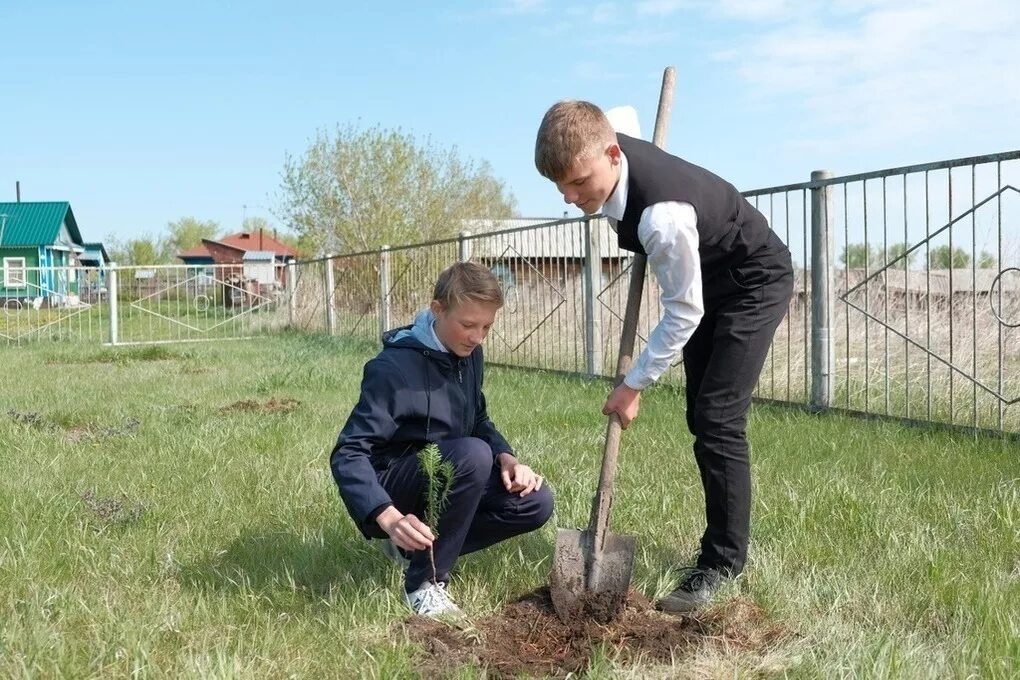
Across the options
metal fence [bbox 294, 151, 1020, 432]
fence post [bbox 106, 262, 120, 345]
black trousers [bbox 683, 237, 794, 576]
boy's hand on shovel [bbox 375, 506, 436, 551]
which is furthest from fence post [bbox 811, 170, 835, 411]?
fence post [bbox 106, 262, 120, 345]

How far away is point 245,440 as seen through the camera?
5684mm

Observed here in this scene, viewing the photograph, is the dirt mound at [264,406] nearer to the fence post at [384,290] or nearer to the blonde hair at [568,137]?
the blonde hair at [568,137]

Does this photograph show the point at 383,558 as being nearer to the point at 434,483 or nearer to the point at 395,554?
the point at 395,554

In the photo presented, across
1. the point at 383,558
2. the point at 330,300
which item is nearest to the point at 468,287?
the point at 383,558

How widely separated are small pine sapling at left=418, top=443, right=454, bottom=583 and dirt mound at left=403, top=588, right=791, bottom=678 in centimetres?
26

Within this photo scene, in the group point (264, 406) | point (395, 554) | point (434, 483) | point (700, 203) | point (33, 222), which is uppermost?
point (33, 222)

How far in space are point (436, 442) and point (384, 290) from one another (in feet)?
38.9

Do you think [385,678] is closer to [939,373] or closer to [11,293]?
[939,373]

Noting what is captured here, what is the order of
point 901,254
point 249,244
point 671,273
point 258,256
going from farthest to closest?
point 249,244
point 258,256
point 901,254
point 671,273

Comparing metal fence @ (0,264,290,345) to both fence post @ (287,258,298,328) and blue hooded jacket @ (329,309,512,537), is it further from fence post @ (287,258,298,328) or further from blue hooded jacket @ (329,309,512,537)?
blue hooded jacket @ (329,309,512,537)

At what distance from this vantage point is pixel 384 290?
14781 mm

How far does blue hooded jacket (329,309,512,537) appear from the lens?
9.30 ft

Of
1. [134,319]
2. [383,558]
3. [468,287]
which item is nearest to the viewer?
[468,287]

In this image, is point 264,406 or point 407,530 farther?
point 264,406
